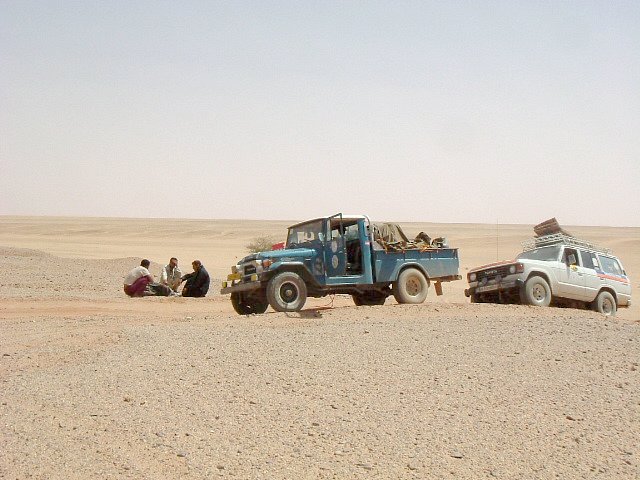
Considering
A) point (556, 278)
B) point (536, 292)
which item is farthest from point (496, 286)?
point (556, 278)

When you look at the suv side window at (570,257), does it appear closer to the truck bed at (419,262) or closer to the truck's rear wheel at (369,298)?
the truck bed at (419,262)

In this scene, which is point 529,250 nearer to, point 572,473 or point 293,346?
point 293,346

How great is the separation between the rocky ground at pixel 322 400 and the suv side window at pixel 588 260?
5.14 meters

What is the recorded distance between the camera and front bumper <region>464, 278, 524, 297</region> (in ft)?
49.5

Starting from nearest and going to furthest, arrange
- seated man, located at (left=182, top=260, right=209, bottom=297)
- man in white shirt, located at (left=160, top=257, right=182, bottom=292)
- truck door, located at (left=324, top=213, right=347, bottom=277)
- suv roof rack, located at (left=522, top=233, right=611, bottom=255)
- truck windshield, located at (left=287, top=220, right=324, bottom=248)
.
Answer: truck door, located at (left=324, top=213, right=347, bottom=277) → truck windshield, located at (left=287, top=220, right=324, bottom=248) → suv roof rack, located at (left=522, top=233, right=611, bottom=255) → seated man, located at (left=182, top=260, right=209, bottom=297) → man in white shirt, located at (left=160, top=257, right=182, bottom=292)

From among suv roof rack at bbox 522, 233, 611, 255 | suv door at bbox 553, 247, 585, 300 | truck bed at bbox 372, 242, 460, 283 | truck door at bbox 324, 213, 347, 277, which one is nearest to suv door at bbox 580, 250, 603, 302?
suv door at bbox 553, 247, 585, 300

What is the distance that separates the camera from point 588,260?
16656mm

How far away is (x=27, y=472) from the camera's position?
5.00m

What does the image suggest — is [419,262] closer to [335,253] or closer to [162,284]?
[335,253]

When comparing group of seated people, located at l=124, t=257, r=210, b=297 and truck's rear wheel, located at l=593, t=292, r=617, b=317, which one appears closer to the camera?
truck's rear wheel, located at l=593, t=292, r=617, b=317

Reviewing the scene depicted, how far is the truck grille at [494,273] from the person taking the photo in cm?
1537

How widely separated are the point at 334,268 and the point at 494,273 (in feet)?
12.3

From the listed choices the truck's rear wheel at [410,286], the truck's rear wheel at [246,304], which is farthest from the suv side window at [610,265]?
the truck's rear wheel at [246,304]

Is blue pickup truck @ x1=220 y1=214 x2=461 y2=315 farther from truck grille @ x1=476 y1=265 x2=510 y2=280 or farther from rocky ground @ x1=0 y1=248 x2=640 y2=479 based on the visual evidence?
rocky ground @ x1=0 y1=248 x2=640 y2=479
